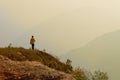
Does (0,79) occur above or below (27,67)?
below

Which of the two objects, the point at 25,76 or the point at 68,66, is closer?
the point at 25,76

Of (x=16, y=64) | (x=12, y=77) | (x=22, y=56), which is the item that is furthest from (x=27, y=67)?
(x=22, y=56)

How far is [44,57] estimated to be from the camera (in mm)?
34969

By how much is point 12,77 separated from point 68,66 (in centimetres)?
1253

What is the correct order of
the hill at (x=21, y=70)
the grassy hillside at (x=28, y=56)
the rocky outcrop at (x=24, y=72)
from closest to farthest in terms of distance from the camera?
the rocky outcrop at (x=24, y=72)
the hill at (x=21, y=70)
the grassy hillside at (x=28, y=56)

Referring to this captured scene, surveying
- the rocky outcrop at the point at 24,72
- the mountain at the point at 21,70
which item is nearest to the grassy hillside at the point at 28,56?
the mountain at the point at 21,70

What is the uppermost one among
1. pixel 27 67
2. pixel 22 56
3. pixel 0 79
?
pixel 22 56

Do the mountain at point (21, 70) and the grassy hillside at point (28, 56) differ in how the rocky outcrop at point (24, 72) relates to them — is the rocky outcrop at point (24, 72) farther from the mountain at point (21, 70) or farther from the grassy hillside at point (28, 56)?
the grassy hillside at point (28, 56)

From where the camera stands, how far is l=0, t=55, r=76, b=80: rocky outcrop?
23891 mm

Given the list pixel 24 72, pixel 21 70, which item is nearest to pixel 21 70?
pixel 21 70

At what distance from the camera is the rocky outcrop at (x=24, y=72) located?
23.9m

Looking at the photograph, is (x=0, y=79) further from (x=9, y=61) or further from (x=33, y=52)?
(x=33, y=52)

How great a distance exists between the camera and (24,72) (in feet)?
81.1

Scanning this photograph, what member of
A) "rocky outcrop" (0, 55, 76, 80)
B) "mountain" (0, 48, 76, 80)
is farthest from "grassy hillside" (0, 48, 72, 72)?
"rocky outcrop" (0, 55, 76, 80)
